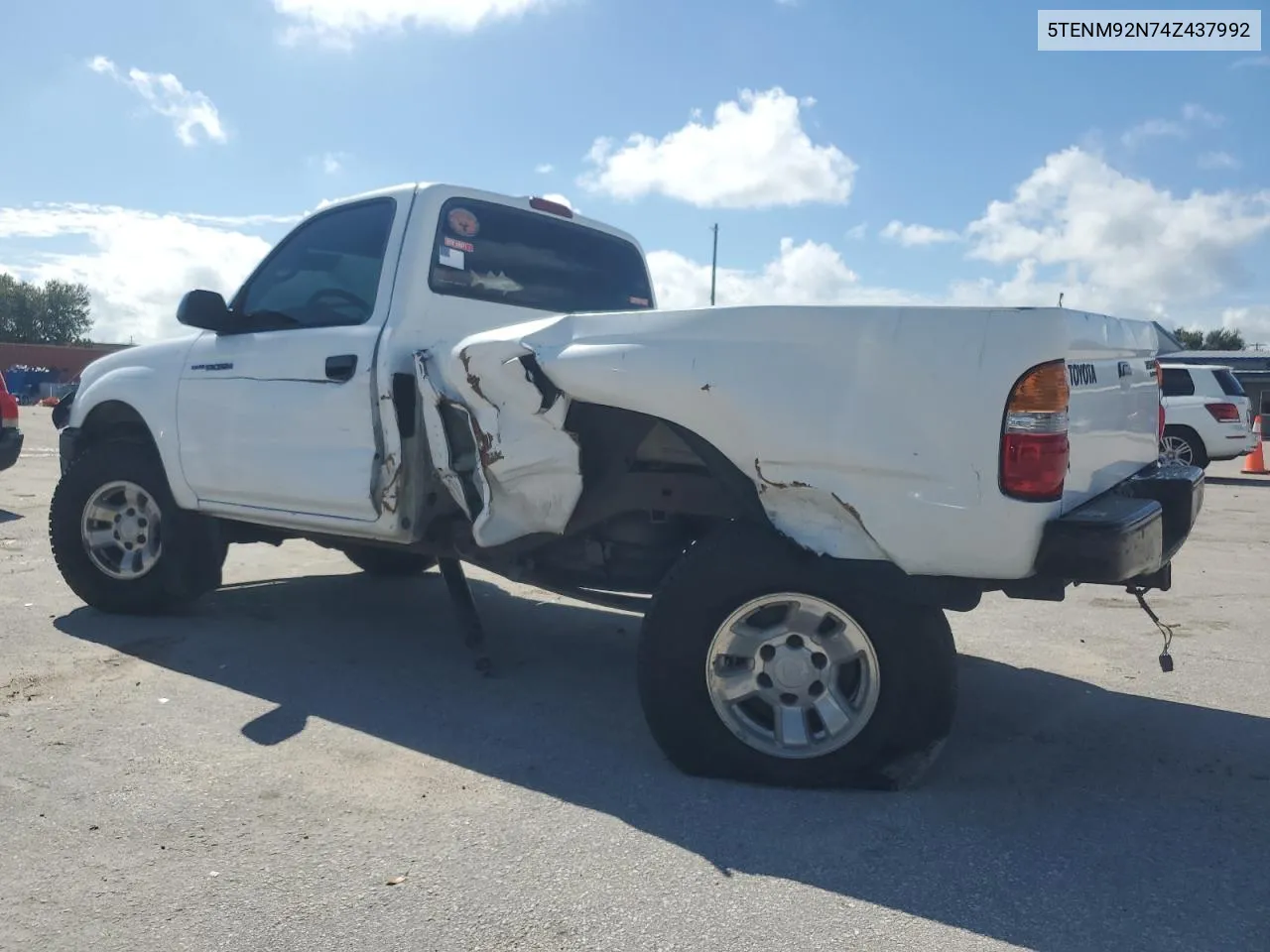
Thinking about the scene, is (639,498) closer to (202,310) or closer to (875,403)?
(875,403)

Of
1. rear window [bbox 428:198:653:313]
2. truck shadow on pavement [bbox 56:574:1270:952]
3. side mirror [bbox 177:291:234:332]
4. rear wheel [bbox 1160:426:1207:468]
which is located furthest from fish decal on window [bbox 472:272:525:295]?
rear wheel [bbox 1160:426:1207:468]

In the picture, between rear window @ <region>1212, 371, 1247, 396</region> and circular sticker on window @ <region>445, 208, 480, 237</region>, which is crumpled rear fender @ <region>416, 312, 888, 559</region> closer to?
circular sticker on window @ <region>445, 208, 480, 237</region>

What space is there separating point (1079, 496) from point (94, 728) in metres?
3.51

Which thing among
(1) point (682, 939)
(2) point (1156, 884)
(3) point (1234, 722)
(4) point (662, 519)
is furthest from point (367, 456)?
(3) point (1234, 722)

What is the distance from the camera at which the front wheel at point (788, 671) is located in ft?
10.5

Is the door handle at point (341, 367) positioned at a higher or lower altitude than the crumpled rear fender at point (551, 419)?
higher

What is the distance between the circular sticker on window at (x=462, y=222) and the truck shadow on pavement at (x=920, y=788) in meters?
1.97


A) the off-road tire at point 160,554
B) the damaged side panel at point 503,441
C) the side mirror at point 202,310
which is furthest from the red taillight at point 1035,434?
the off-road tire at point 160,554

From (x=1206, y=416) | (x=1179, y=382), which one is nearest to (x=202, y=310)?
(x=1206, y=416)

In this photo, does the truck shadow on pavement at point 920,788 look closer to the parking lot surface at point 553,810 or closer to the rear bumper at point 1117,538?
the parking lot surface at point 553,810

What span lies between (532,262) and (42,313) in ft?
282

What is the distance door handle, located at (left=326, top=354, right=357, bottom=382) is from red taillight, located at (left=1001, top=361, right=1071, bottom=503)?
8.90ft

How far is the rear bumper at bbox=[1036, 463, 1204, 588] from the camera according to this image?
3.00 metres

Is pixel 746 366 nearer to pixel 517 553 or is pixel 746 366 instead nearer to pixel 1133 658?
pixel 517 553
